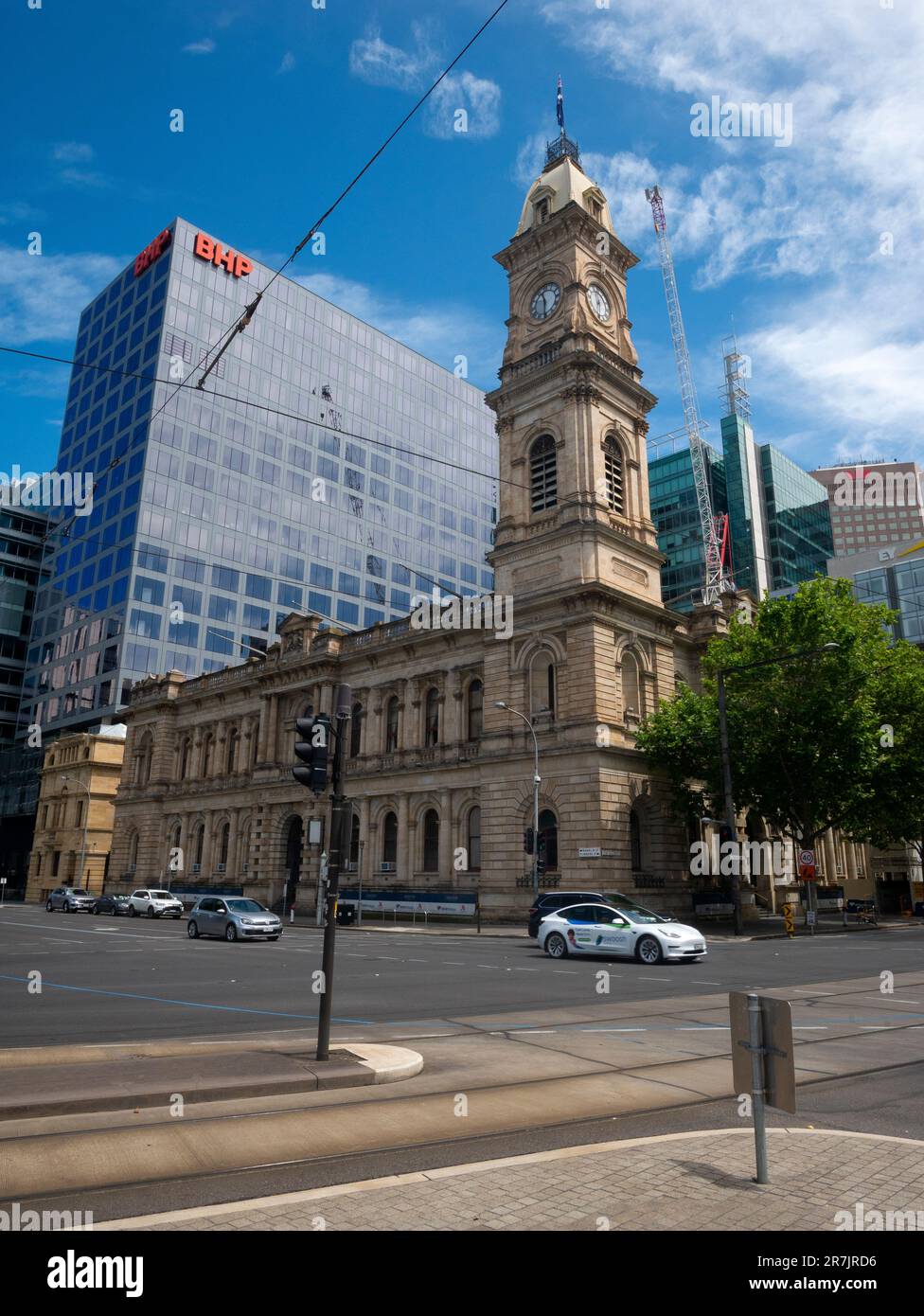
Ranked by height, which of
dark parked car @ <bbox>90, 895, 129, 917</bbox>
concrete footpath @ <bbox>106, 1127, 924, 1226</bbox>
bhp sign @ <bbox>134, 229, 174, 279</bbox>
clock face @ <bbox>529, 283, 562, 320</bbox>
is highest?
bhp sign @ <bbox>134, 229, 174, 279</bbox>

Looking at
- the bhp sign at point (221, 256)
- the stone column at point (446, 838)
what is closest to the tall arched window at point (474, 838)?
the stone column at point (446, 838)

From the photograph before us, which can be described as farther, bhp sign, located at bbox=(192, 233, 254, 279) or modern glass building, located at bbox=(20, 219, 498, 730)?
bhp sign, located at bbox=(192, 233, 254, 279)

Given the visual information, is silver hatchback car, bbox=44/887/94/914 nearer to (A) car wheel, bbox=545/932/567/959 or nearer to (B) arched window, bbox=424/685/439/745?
(B) arched window, bbox=424/685/439/745

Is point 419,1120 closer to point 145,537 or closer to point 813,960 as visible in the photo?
point 813,960

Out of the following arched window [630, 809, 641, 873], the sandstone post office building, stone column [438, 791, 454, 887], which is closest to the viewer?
the sandstone post office building

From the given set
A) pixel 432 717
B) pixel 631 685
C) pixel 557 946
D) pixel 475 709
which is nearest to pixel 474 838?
pixel 475 709

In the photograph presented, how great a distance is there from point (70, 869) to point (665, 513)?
8093cm

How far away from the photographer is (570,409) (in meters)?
42.0

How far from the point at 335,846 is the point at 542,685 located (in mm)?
31290

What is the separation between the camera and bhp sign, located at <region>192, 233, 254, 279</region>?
80.9 metres

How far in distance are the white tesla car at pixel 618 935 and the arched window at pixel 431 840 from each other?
831 inches

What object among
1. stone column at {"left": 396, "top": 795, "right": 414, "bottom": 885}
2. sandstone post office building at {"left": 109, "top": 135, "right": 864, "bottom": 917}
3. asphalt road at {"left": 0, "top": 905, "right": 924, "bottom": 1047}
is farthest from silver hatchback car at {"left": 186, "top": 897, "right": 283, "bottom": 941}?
stone column at {"left": 396, "top": 795, "right": 414, "bottom": 885}

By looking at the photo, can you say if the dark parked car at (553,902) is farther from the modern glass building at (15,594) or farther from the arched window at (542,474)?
the modern glass building at (15,594)

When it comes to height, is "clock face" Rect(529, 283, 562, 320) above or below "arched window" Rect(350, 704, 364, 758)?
above
